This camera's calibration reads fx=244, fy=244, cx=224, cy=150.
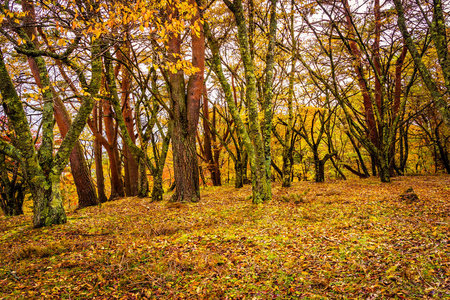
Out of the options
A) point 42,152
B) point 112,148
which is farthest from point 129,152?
point 42,152

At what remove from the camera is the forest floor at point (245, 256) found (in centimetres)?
253

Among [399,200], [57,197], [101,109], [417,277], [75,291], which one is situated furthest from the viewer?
[101,109]

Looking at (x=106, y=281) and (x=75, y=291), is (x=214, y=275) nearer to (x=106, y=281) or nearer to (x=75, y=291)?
(x=106, y=281)

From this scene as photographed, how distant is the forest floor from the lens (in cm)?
253

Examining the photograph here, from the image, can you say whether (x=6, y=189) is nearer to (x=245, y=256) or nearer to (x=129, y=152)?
(x=129, y=152)

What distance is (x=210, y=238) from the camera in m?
4.05

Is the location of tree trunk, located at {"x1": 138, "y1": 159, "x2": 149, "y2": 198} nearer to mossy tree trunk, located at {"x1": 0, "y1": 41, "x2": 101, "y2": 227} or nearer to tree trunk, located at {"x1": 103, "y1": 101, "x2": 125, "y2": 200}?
tree trunk, located at {"x1": 103, "y1": 101, "x2": 125, "y2": 200}

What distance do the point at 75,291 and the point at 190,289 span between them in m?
1.23

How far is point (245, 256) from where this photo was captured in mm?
3344

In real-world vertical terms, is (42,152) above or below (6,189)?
above

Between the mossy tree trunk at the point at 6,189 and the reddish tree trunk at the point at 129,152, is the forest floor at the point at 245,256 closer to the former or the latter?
the mossy tree trunk at the point at 6,189

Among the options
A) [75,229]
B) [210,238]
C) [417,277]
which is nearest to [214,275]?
[210,238]

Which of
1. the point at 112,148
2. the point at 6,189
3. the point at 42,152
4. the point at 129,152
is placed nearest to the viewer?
Result: the point at 42,152

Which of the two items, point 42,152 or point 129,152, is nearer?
point 42,152
